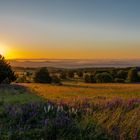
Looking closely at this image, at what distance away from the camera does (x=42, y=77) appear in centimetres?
7538

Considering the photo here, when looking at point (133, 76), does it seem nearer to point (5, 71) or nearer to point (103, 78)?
point (103, 78)


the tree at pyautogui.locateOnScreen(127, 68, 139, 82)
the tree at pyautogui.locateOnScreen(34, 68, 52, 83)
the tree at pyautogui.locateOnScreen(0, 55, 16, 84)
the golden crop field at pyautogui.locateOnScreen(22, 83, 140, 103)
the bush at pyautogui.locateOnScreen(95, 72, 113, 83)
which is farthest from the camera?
the tree at pyautogui.locateOnScreen(127, 68, 139, 82)

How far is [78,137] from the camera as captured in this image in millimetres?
8820

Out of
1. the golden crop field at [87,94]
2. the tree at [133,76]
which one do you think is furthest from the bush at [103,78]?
the golden crop field at [87,94]

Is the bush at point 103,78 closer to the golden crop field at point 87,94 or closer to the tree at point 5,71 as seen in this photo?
the tree at point 5,71

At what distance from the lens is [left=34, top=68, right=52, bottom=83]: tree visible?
244ft

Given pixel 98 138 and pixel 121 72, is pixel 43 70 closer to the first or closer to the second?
pixel 121 72

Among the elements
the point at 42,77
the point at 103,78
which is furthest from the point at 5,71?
the point at 103,78

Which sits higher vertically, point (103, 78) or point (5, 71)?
A: point (5, 71)

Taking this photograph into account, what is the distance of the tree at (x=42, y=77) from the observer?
74.3 m

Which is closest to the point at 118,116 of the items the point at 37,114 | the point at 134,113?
the point at 134,113

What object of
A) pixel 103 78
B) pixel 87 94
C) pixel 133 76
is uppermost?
pixel 87 94

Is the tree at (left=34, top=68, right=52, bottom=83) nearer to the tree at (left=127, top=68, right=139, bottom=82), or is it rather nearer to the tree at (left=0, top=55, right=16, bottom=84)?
the tree at (left=0, top=55, right=16, bottom=84)

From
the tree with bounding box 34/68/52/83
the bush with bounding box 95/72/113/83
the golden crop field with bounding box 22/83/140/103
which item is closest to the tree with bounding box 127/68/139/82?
the bush with bounding box 95/72/113/83
